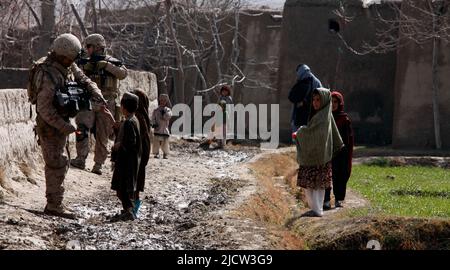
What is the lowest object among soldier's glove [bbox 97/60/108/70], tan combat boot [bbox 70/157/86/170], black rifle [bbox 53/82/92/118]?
tan combat boot [bbox 70/157/86/170]

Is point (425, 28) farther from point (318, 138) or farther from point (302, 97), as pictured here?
point (318, 138)

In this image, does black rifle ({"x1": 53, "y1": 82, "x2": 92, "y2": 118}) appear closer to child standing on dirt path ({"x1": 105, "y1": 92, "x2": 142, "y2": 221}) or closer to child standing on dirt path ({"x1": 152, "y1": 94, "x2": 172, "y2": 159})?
child standing on dirt path ({"x1": 105, "y1": 92, "x2": 142, "y2": 221})

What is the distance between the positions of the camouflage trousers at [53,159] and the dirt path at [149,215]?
0.23m

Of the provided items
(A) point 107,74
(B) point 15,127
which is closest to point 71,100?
(B) point 15,127

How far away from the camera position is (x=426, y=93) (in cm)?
2405

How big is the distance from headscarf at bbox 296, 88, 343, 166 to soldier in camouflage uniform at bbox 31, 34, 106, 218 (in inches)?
113

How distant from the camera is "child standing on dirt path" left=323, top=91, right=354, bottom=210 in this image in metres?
12.3

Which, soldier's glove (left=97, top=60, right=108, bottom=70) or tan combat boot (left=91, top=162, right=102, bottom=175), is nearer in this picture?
soldier's glove (left=97, top=60, right=108, bottom=70)

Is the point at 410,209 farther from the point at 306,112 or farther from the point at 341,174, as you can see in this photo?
the point at 306,112

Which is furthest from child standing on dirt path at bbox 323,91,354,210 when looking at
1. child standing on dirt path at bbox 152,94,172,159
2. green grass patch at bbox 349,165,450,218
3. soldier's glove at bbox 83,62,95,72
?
child standing on dirt path at bbox 152,94,172,159

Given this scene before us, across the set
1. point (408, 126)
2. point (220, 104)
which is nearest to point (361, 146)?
point (408, 126)

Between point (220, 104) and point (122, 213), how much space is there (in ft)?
34.2

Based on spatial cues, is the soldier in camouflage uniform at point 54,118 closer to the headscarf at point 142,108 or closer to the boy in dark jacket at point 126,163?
the boy in dark jacket at point 126,163

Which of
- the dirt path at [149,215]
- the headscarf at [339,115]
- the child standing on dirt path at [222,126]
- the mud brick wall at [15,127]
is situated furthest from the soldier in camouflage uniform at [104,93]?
the child standing on dirt path at [222,126]
